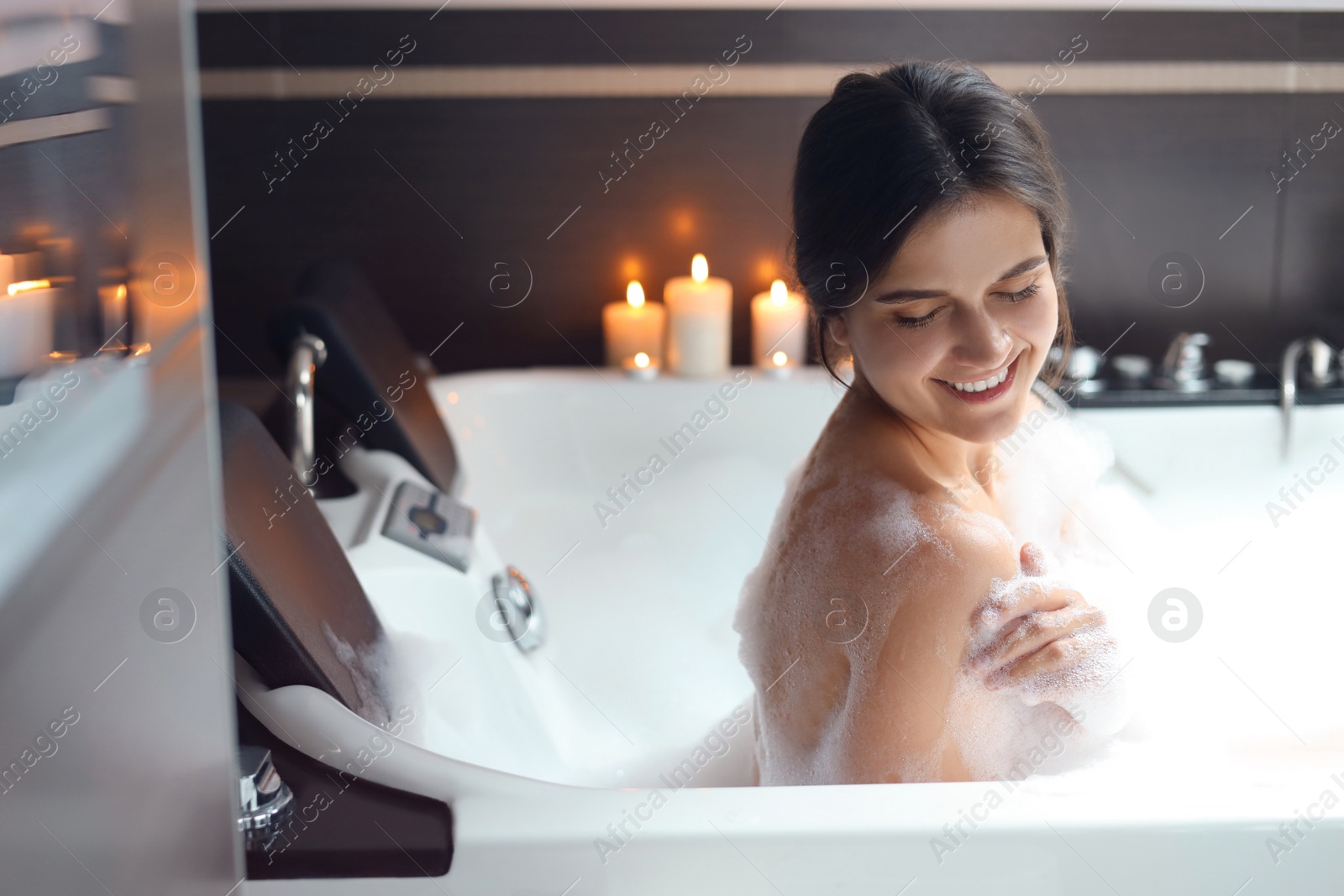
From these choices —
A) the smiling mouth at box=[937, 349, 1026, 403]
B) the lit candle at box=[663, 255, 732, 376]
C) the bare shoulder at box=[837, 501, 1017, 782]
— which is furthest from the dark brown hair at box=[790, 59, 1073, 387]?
the lit candle at box=[663, 255, 732, 376]

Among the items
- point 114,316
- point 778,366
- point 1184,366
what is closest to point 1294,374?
point 1184,366

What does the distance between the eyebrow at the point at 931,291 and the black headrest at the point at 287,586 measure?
56 centimetres

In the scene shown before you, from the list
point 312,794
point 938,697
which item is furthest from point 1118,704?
point 312,794

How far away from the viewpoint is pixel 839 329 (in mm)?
1004

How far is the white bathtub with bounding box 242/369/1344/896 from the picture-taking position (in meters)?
0.82

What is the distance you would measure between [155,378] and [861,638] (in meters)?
0.71

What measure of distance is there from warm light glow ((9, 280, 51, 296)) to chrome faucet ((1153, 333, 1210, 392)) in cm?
215

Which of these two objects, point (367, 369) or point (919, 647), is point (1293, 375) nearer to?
point (919, 647)

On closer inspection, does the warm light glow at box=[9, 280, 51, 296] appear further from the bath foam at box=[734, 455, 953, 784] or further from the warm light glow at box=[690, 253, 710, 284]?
the warm light glow at box=[690, 253, 710, 284]

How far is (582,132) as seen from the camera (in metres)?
2.22

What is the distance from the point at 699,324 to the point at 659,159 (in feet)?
1.17

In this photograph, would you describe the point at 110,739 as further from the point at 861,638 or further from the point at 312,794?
the point at 861,638

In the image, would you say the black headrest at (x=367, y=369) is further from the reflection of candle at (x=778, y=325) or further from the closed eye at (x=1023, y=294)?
the closed eye at (x=1023, y=294)

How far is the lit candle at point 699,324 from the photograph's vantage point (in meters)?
2.17
